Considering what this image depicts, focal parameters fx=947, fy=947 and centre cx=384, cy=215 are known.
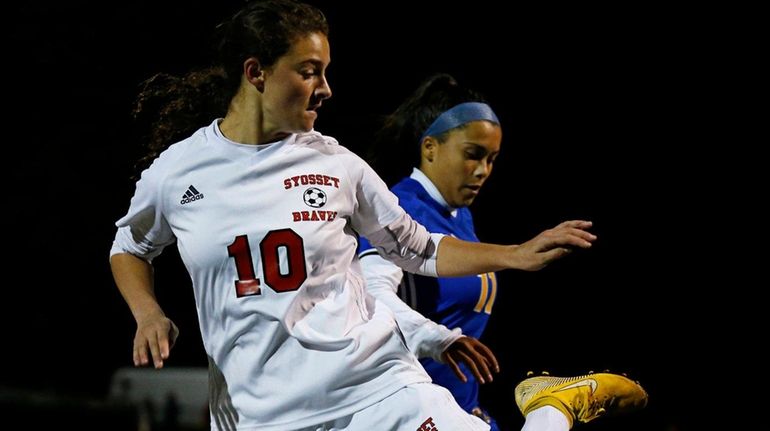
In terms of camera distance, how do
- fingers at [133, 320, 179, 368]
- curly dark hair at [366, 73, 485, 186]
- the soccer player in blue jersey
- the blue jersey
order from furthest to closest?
1. curly dark hair at [366, 73, 485, 186]
2. the blue jersey
3. the soccer player in blue jersey
4. fingers at [133, 320, 179, 368]

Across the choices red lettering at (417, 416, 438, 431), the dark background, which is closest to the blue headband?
red lettering at (417, 416, 438, 431)

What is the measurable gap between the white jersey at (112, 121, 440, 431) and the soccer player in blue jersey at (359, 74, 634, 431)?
47 cm

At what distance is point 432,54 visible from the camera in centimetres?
468

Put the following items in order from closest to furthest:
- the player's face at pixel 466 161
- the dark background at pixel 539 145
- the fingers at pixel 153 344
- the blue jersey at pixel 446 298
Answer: the fingers at pixel 153 344, the blue jersey at pixel 446 298, the player's face at pixel 466 161, the dark background at pixel 539 145

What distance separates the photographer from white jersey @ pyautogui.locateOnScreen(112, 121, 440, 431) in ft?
5.83

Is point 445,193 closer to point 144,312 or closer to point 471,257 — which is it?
point 471,257

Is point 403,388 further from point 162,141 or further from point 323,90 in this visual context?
point 162,141

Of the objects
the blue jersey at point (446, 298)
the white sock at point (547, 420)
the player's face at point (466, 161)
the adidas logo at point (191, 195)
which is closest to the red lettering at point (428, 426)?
the white sock at point (547, 420)

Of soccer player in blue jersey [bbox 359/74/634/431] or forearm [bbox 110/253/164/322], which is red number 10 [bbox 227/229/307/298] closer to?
forearm [bbox 110/253/164/322]

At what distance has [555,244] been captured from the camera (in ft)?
5.86

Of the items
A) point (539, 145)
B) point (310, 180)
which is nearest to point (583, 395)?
point (310, 180)

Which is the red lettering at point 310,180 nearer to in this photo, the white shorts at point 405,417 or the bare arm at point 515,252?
the bare arm at point 515,252

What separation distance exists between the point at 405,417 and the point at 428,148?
127 centimetres

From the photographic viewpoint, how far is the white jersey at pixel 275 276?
1776 mm
